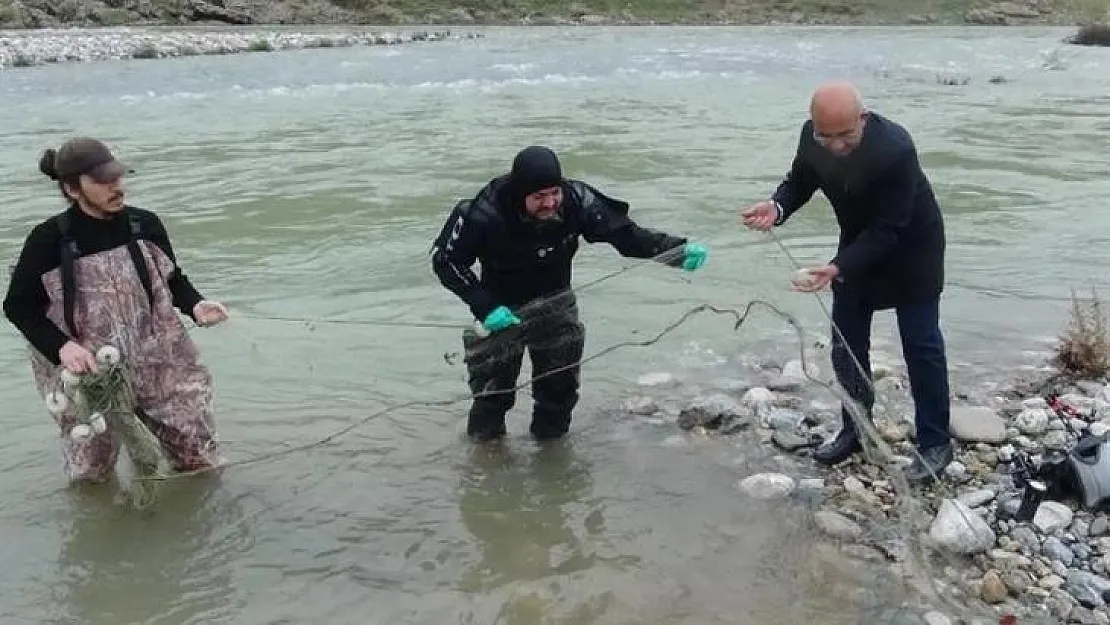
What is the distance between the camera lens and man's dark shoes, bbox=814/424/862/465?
230 inches

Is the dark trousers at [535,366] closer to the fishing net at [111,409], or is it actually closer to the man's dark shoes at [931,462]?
the fishing net at [111,409]

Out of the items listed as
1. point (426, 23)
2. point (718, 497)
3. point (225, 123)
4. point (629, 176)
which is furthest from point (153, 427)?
point (426, 23)

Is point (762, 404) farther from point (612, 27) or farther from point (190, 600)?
point (612, 27)

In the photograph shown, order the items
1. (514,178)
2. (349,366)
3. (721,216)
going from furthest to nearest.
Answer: (721,216) → (349,366) → (514,178)

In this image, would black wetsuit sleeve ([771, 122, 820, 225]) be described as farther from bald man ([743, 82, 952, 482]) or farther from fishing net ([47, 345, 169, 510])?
fishing net ([47, 345, 169, 510])

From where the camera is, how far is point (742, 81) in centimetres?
2755

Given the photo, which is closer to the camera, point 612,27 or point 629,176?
point 629,176

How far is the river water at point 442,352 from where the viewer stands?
193 inches

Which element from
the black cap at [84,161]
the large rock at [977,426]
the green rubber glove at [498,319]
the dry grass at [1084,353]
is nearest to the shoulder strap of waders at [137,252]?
the black cap at [84,161]

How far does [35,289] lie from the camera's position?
4875 mm

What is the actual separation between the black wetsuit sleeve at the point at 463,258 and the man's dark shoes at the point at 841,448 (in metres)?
2.10

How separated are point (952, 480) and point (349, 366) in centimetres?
442

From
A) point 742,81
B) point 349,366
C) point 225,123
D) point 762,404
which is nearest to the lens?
point 762,404

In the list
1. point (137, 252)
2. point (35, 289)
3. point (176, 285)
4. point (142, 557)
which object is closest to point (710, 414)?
point (176, 285)
